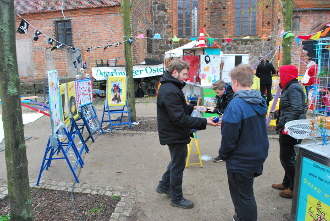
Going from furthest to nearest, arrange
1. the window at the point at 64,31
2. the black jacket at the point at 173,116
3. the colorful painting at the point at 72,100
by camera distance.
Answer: the window at the point at 64,31, the colorful painting at the point at 72,100, the black jacket at the point at 173,116

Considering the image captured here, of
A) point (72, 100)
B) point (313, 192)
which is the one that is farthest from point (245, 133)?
point (72, 100)

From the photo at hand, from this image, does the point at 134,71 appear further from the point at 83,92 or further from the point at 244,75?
the point at 244,75

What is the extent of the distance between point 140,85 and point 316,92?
11.4 metres

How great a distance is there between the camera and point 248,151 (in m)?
2.50

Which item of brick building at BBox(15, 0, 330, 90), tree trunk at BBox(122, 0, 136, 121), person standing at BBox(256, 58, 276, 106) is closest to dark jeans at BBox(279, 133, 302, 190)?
tree trunk at BBox(122, 0, 136, 121)

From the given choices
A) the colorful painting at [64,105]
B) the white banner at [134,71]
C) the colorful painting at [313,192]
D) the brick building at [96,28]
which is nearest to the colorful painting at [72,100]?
the colorful painting at [64,105]

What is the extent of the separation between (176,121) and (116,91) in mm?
4444

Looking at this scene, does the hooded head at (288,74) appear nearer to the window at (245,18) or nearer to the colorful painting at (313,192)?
the colorful painting at (313,192)

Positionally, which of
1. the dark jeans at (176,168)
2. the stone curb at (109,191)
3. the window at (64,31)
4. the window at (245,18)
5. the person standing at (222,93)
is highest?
the window at (245,18)

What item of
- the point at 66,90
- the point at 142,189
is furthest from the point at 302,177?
the point at 66,90

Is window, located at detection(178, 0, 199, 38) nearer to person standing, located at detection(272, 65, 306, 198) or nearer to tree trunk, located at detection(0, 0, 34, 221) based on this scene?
person standing, located at detection(272, 65, 306, 198)

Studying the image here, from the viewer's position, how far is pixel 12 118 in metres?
2.42

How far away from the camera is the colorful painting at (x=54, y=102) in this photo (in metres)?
3.93

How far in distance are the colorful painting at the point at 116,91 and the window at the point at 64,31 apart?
8514 millimetres
